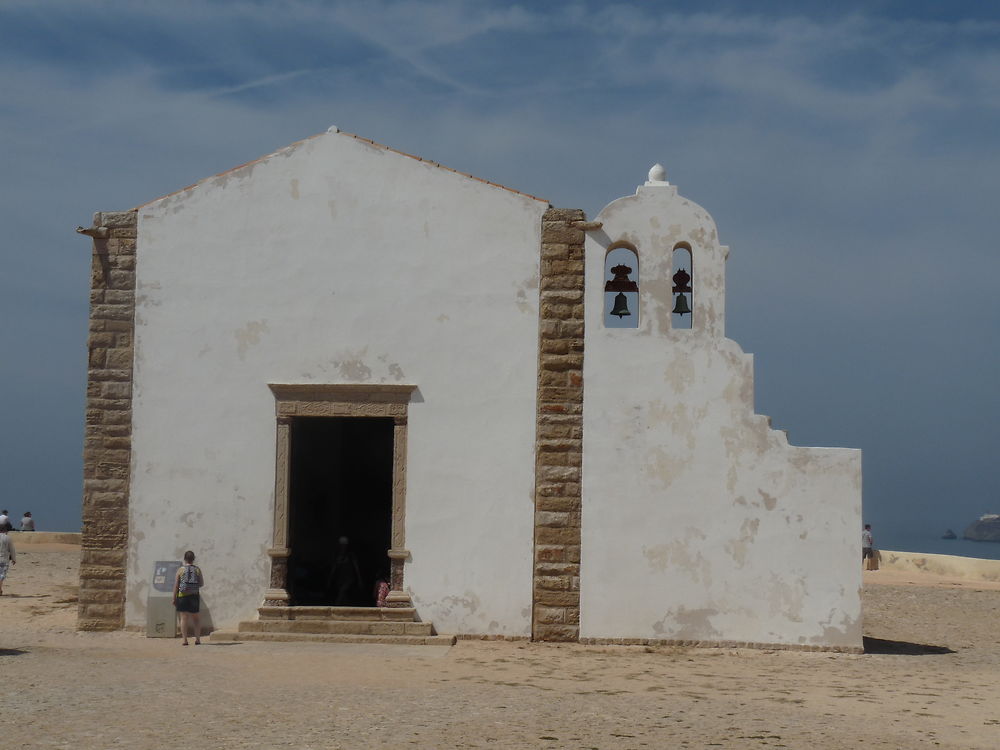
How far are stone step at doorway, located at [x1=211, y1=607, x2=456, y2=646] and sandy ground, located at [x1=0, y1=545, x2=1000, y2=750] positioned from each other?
0.30 m

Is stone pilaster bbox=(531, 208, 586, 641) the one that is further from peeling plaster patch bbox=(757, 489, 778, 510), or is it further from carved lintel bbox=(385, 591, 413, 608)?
peeling plaster patch bbox=(757, 489, 778, 510)

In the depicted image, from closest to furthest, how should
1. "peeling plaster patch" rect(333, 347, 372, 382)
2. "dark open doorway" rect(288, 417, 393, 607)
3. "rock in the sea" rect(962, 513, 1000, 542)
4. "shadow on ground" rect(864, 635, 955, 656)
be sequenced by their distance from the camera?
"peeling plaster patch" rect(333, 347, 372, 382)
"shadow on ground" rect(864, 635, 955, 656)
"dark open doorway" rect(288, 417, 393, 607)
"rock in the sea" rect(962, 513, 1000, 542)

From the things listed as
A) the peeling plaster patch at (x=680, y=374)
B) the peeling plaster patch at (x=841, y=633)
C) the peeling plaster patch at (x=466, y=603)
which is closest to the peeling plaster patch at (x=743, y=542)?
the peeling plaster patch at (x=841, y=633)

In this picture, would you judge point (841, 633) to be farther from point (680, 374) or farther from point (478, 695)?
point (478, 695)

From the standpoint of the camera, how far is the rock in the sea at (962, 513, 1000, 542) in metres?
142

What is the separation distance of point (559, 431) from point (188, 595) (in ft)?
15.2

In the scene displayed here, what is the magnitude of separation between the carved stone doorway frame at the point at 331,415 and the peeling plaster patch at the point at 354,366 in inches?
5.8

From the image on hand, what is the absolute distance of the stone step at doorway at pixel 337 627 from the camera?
1334cm

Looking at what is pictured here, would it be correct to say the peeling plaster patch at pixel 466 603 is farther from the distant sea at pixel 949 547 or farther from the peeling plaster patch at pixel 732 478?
the distant sea at pixel 949 547

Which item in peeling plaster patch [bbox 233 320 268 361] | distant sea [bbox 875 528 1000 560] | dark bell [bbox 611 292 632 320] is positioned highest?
dark bell [bbox 611 292 632 320]

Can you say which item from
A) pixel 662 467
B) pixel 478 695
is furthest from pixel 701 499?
pixel 478 695

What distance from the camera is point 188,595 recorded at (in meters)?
13.2

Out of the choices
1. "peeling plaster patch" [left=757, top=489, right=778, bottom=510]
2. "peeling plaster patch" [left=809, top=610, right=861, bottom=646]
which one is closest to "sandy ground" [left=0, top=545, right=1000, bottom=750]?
"peeling plaster patch" [left=809, top=610, right=861, bottom=646]

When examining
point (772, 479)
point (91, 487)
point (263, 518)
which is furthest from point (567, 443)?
point (91, 487)
